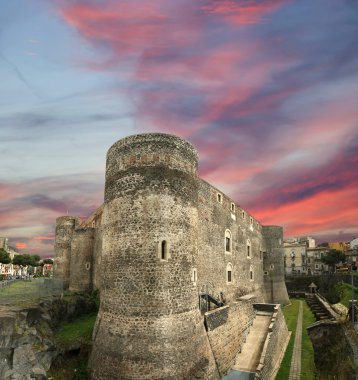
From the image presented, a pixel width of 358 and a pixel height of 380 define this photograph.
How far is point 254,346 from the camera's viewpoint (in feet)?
72.1

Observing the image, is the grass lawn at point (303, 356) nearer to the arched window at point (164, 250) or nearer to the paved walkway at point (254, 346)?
Answer: the paved walkway at point (254, 346)

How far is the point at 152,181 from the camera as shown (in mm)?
15398

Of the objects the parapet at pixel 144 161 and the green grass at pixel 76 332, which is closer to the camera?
the parapet at pixel 144 161

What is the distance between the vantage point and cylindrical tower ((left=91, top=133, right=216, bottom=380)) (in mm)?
14055

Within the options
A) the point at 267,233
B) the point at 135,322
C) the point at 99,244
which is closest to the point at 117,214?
the point at 135,322

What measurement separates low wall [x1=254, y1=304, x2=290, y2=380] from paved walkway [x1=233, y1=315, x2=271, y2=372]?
0.65m

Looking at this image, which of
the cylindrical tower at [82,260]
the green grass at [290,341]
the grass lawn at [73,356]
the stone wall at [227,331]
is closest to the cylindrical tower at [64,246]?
the cylindrical tower at [82,260]

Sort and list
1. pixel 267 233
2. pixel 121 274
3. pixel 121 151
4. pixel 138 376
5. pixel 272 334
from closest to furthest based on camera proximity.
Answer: pixel 138 376
pixel 121 274
pixel 121 151
pixel 272 334
pixel 267 233

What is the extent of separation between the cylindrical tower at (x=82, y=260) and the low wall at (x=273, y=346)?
15004 millimetres

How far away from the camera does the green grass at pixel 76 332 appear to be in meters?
17.5

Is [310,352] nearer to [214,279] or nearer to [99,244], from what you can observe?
[214,279]

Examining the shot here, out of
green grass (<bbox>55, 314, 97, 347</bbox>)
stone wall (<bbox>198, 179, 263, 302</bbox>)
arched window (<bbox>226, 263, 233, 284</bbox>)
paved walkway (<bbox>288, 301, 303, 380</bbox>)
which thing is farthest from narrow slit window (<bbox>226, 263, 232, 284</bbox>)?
green grass (<bbox>55, 314, 97, 347</bbox>)

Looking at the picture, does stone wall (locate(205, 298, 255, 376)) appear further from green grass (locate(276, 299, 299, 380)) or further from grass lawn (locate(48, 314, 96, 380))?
grass lawn (locate(48, 314, 96, 380))

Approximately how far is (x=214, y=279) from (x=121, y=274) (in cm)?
1140
